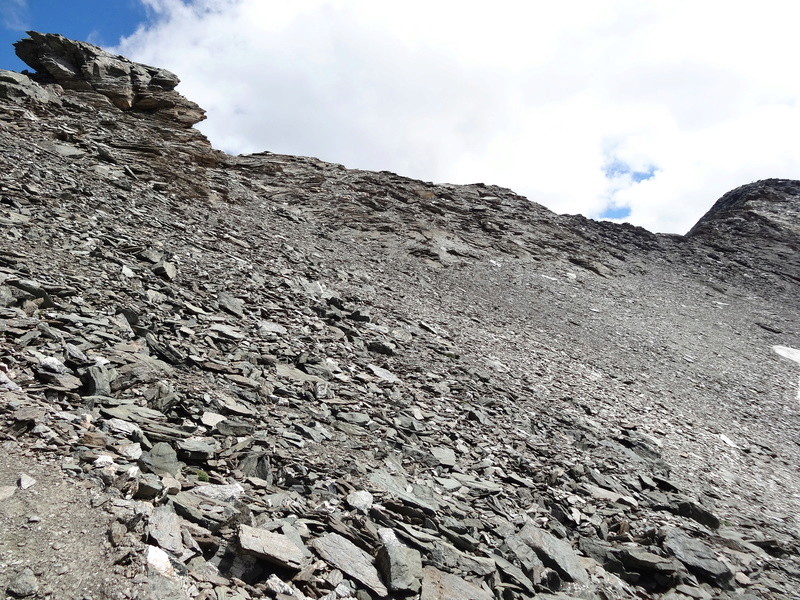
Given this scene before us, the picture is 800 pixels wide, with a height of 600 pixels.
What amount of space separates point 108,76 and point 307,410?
2467 cm

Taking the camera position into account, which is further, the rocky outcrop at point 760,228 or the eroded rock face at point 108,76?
the rocky outcrop at point 760,228

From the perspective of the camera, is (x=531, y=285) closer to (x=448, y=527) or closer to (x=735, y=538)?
(x=735, y=538)

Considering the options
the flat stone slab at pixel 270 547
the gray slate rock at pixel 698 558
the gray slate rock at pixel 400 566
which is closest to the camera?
the flat stone slab at pixel 270 547

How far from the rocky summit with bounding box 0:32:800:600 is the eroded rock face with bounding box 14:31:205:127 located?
0.42ft

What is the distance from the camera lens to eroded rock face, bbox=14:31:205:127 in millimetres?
22547

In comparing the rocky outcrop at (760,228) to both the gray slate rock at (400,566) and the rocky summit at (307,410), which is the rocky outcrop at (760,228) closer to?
the rocky summit at (307,410)

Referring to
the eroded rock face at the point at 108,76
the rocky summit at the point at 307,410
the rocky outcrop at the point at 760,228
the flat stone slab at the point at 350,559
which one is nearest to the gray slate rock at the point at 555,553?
the rocky summit at the point at 307,410

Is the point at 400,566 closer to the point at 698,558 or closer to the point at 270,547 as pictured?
the point at 270,547

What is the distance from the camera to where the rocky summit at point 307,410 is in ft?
15.1

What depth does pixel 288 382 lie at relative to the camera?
360 inches

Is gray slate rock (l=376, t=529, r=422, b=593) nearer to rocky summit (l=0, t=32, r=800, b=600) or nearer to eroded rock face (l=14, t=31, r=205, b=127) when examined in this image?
rocky summit (l=0, t=32, r=800, b=600)

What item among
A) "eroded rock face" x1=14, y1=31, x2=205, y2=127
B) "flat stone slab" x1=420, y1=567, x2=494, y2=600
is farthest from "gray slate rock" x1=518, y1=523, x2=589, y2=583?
"eroded rock face" x1=14, y1=31, x2=205, y2=127

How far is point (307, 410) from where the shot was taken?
8438mm

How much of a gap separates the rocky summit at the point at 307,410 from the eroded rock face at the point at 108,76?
13cm
